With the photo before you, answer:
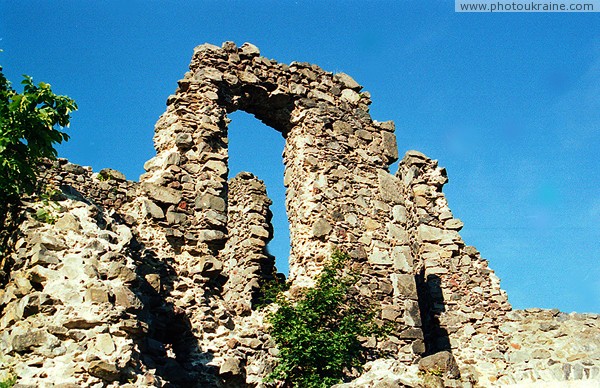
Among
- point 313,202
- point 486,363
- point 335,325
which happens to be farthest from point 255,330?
point 486,363

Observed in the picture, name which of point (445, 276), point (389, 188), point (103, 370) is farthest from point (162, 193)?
point (445, 276)

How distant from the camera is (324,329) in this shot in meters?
9.01

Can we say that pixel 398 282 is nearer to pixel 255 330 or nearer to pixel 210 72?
pixel 255 330

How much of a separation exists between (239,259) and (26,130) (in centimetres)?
514

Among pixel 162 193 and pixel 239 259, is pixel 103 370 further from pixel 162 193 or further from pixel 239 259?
pixel 239 259

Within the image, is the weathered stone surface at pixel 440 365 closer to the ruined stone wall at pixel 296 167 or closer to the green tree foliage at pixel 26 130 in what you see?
the ruined stone wall at pixel 296 167

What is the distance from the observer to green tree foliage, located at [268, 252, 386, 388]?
8484mm

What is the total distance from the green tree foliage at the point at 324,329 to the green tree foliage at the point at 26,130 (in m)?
3.63

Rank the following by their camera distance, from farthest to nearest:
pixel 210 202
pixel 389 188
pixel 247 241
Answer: pixel 247 241
pixel 389 188
pixel 210 202

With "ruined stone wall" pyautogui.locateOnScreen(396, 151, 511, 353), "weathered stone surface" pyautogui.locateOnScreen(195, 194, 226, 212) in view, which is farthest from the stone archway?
"ruined stone wall" pyautogui.locateOnScreen(396, 151, 511, 353)

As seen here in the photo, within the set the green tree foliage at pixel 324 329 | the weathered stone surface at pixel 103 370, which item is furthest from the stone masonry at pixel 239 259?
the green tree foliage at pixel 324 329

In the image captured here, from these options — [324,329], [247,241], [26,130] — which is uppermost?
[247,241]

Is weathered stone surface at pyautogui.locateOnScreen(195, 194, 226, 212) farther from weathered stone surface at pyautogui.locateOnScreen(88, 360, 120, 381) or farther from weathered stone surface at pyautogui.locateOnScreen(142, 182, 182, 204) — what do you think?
weathered stone surface at pyautogui.locateOnScreen(88, 360, 120, 381)

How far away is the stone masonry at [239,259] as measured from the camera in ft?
20.5
